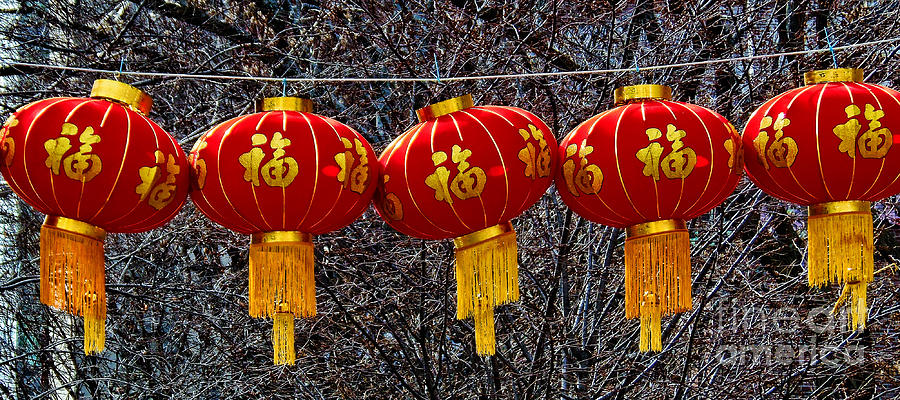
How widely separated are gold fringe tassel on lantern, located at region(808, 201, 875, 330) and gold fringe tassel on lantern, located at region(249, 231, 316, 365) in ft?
4.42

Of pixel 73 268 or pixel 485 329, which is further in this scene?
pixel 485 329

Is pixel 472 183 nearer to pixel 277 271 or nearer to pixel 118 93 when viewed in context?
pixel 277 271

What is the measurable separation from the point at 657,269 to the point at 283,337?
39.8 inches

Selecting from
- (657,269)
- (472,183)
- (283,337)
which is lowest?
(283,337)

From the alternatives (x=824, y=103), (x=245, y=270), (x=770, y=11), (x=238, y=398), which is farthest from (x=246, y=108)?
(x=824, y=103)

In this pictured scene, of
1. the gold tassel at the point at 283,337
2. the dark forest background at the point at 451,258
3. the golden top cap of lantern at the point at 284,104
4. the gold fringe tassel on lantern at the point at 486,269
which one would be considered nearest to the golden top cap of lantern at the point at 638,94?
the gold fringe tassel on lantern at the point at 486,269

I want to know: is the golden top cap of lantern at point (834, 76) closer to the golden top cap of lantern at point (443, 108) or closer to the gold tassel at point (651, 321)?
the gold tassel at point (651, 321)

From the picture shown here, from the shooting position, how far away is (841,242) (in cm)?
286

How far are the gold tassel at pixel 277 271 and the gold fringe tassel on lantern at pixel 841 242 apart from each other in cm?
135

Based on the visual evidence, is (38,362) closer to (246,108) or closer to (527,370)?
(246,108)

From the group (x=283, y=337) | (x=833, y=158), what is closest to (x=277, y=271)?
(x=283, y=337)

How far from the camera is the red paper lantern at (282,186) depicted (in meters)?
2.62

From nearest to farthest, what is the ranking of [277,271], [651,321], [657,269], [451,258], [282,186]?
[282,186] → [277,271] → [657,269] → [651,321] → [451,258]

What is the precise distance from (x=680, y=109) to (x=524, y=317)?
3130 mm
